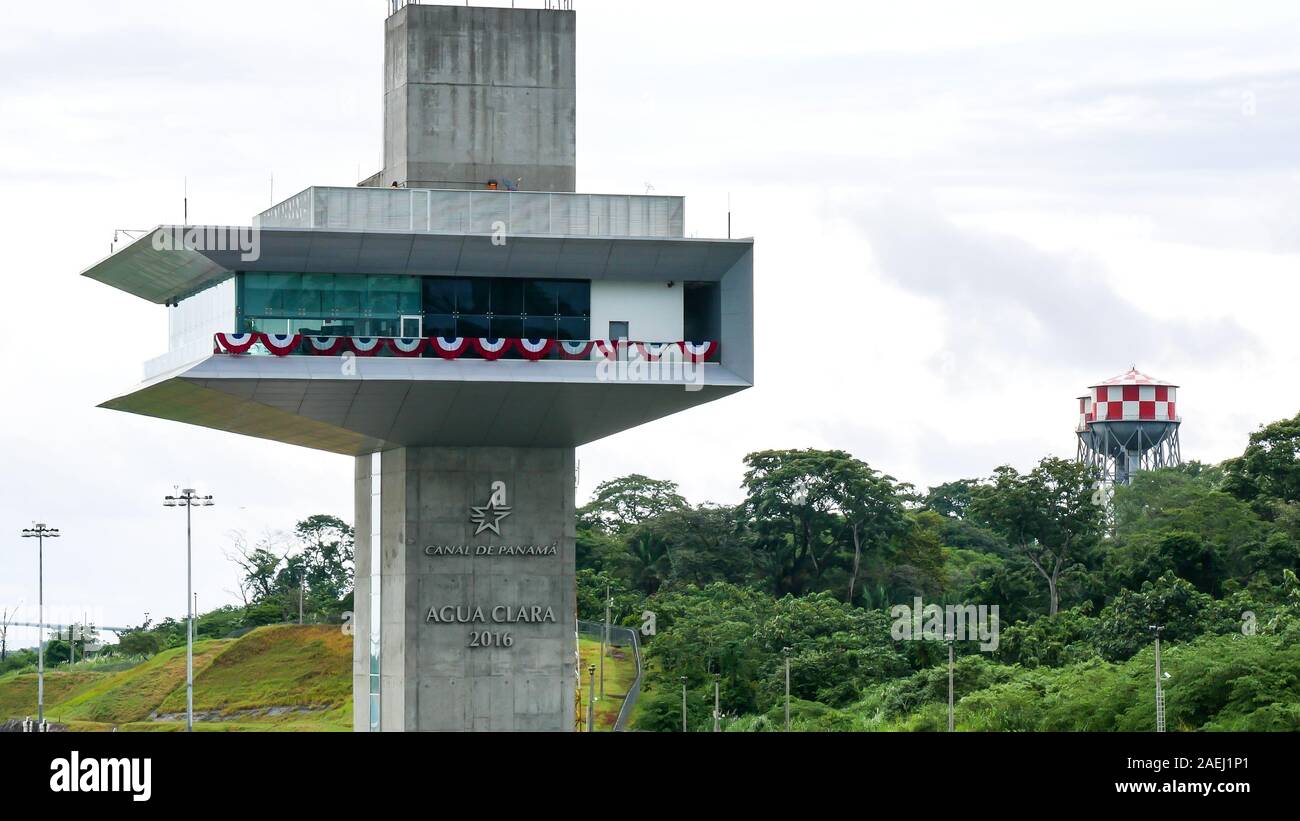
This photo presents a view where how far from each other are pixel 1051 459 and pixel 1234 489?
1166cm

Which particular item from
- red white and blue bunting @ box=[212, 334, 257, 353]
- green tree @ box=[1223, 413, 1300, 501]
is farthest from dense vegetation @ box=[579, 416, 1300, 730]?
red white and blue bunting @ box=[212, 334, 257, 353]

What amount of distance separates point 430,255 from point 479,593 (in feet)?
41.0

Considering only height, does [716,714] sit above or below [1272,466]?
below

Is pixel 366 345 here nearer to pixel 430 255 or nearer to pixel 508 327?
pixel 430 255

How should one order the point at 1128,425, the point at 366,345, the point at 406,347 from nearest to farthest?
1. the point at 366,345
2. the point at 406,347
3. the point at 1128,425

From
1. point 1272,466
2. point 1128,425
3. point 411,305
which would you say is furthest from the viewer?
point 1128,425

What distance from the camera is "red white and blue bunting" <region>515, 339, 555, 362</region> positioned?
6050 centimetres

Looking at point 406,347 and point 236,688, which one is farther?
point 236,688

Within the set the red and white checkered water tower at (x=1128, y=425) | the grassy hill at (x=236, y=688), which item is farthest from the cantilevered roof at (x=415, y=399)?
the red and white checkered water tower at (x=1128, y=425)

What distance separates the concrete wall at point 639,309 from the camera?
6191 cm

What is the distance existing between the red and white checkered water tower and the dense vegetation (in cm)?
284

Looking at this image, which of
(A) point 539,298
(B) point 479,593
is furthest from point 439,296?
(B) point 479,593

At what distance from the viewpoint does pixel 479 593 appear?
65.8 m

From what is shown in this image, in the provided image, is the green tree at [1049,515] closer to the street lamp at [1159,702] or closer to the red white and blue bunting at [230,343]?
the street lamp at [1159,702]
